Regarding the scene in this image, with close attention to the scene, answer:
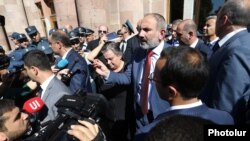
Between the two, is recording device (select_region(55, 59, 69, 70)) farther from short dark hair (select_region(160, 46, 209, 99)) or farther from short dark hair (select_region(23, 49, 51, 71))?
short dark hair (select_region(160, 46, 209, 99))

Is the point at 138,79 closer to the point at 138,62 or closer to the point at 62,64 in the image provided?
the point at 138,62

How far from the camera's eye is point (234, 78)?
5.56ft

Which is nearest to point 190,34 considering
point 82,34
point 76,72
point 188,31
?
point 188,31

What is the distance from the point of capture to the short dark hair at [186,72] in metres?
1.36

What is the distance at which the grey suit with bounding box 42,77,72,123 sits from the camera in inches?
83.0

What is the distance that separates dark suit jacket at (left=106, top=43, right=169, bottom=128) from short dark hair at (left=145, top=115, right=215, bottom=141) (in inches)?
51.8

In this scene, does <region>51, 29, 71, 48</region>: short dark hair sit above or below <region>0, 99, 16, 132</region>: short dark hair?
above

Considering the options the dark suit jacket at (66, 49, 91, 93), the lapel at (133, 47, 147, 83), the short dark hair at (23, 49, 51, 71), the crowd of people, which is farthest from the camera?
the dark suit jacket at (66, 49, 91, 93)

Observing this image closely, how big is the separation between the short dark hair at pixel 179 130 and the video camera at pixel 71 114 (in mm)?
439

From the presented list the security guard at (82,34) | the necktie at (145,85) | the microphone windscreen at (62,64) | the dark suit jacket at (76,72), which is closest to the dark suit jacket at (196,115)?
the necktie at (145,85)

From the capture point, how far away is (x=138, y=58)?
2566 mm

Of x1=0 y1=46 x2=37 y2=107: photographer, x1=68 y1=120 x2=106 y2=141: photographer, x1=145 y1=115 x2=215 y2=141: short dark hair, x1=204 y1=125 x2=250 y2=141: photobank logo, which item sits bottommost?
x1=0 y1=46 x2=37 y2=107: photographer

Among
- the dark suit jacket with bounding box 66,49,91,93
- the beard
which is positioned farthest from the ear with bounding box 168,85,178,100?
the dark suit jacket with bounding box 66,49,91,93

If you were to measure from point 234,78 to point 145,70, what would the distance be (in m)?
0.92
